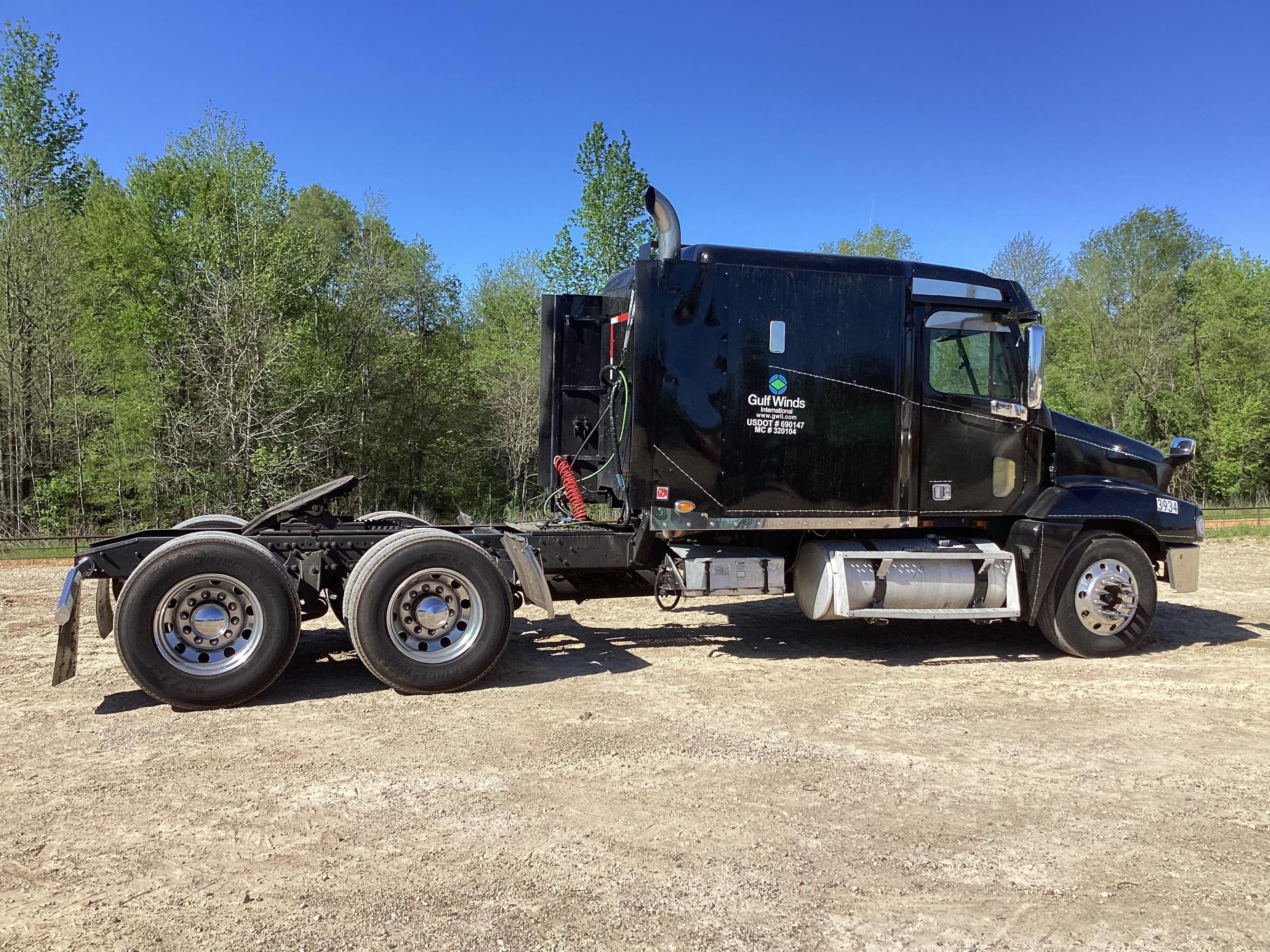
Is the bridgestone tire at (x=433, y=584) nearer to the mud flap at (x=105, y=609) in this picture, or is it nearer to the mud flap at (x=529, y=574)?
the mud flap at (x=529, y=574)

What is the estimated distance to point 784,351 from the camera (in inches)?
270

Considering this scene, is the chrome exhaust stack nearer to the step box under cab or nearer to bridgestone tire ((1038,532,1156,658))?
the step box under cab

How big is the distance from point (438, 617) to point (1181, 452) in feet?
21.7

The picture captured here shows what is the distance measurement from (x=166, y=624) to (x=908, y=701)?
16.3 ft

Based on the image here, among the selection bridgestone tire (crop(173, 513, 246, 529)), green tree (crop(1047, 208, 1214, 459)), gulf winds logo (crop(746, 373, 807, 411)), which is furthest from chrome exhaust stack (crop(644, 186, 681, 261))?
green tree (crop(1047, 208, 1214, 459))

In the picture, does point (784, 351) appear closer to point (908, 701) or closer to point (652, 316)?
point (652, 316)

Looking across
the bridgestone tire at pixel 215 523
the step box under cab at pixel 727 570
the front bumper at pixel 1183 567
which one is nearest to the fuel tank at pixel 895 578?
the step box under cab at pixel 727 570

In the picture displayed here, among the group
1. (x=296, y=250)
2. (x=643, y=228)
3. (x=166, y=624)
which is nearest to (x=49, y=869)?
(x=166, y=624)

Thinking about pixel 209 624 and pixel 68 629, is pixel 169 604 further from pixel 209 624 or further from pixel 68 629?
pixel 68 629

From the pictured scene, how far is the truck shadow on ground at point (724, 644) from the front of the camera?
6.48 meters

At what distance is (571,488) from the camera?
775 cm

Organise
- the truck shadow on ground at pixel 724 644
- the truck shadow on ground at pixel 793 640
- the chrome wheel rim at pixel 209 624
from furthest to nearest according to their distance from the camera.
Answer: the truck shadow on ground at pixel 793 640, the truck shadow on ground at pixel 724 644, the chrome wheel rim at pixel 209 624

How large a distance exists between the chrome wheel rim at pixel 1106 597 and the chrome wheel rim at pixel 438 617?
496 centimetres

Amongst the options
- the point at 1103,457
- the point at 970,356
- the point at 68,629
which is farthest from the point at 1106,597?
the point at 68,629
